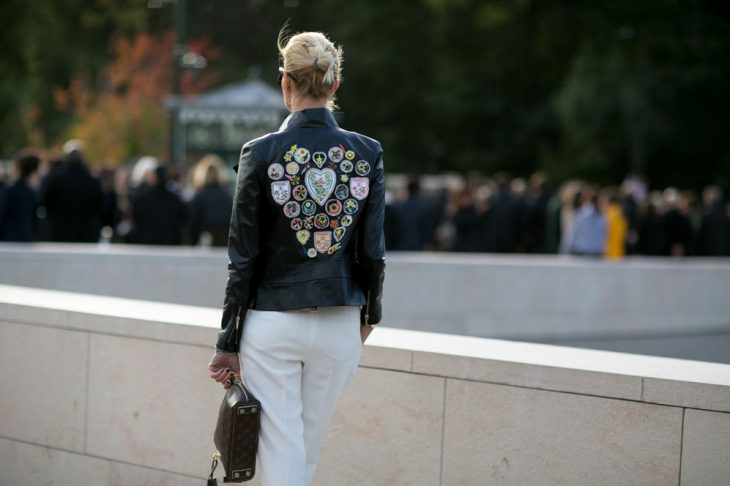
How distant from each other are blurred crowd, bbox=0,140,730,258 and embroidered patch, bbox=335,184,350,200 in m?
8.70

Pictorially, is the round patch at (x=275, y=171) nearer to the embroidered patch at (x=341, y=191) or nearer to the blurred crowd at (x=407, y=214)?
the embroidered patch at (x=341, y=191)

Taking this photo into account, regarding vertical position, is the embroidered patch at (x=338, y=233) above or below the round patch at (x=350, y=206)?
below

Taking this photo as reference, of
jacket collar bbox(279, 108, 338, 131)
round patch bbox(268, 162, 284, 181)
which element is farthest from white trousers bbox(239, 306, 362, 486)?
jacket collar bbox(279, 108, 338, 131)

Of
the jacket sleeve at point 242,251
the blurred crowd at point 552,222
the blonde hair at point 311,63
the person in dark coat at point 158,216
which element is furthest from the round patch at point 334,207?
the blurred crowd at point 552,222

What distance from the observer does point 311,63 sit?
393 centimetres

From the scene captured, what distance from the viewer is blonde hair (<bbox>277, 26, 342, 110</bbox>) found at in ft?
12.9

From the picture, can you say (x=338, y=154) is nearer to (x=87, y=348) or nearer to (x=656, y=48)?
(x=87, y=348)

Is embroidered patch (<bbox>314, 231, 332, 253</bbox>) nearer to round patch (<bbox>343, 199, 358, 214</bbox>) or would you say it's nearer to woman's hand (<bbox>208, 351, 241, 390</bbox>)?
round patch (<bbox>343, 199, 358, 214</bbox>)

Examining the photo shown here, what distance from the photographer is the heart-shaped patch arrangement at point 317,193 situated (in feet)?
12.9

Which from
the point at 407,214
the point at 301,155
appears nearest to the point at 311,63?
the point at 301,155

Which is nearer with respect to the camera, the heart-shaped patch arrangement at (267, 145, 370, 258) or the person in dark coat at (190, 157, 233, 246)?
the heart-shaped patch arrangement at (267, 145, 370, 258)

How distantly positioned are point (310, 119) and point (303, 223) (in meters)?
0.37

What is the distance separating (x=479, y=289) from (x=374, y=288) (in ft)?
32.2

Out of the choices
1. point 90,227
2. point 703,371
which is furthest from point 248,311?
point 90,227
